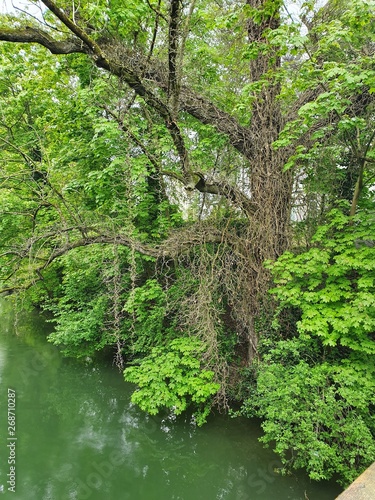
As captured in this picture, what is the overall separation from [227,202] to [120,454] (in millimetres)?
4171

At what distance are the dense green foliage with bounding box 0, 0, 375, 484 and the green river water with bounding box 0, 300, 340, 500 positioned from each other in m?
0.38

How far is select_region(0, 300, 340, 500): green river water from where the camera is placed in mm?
3775

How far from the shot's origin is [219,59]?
5.93 m

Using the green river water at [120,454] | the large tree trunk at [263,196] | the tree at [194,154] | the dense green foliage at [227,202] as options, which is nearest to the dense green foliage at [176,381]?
the dense green foliage at [227,202]

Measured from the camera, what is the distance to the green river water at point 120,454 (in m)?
3.78

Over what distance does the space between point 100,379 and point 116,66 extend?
5.93 meters

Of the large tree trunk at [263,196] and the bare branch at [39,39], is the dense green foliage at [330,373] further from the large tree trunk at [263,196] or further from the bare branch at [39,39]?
the bare branch at [39,39]

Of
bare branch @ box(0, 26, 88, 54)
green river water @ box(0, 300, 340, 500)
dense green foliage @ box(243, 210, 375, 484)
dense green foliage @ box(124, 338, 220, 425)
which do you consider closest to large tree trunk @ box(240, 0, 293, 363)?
dense green foliage @ box(243, 210, 375, 484)

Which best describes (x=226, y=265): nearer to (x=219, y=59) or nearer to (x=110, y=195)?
(x=110, y=195)

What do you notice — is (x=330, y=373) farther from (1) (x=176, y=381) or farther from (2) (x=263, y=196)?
(2) (x=263, y=196)

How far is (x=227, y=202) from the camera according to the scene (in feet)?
16.8

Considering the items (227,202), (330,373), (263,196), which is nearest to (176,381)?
(330,373)

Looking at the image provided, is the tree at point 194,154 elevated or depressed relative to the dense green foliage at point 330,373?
elevated

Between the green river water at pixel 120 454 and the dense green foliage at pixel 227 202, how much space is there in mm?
376
